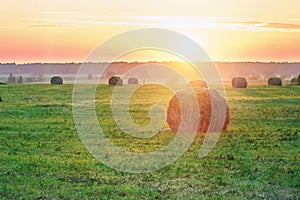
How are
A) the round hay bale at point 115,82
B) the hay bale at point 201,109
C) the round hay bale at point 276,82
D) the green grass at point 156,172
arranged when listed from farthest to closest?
the round hay bale at point 276,82 < the round hay bale at point 115,82 < the hay bale at point 201,109 < the green grass at point 156,172

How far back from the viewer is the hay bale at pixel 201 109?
864 inches

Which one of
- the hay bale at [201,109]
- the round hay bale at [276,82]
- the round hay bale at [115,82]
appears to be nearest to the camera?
the hay bale at [201,109]

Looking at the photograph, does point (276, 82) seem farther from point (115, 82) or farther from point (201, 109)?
point (201, 109)

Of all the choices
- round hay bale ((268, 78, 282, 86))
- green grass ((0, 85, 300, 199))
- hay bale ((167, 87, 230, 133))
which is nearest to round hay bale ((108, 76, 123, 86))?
round hay bale ((268, 78, 282, 86))

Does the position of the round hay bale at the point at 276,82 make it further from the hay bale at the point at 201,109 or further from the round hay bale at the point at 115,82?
the hay bale at the point at 201,109

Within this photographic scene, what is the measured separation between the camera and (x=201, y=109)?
22.2 meters

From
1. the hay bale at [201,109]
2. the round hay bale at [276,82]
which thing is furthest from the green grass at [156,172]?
the round hay bale at [276,82]

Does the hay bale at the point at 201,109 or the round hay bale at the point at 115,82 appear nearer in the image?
the hay bale at the point at 201,109

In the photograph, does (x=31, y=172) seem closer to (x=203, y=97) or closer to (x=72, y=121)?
(x=203, y=97)

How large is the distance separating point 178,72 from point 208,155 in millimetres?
60408

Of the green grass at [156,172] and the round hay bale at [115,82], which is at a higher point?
the round hay bale at [115,82]

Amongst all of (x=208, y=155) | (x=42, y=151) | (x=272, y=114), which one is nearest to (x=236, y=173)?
(x=208, y=155)

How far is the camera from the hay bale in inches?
864

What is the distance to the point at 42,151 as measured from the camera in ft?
56.7
